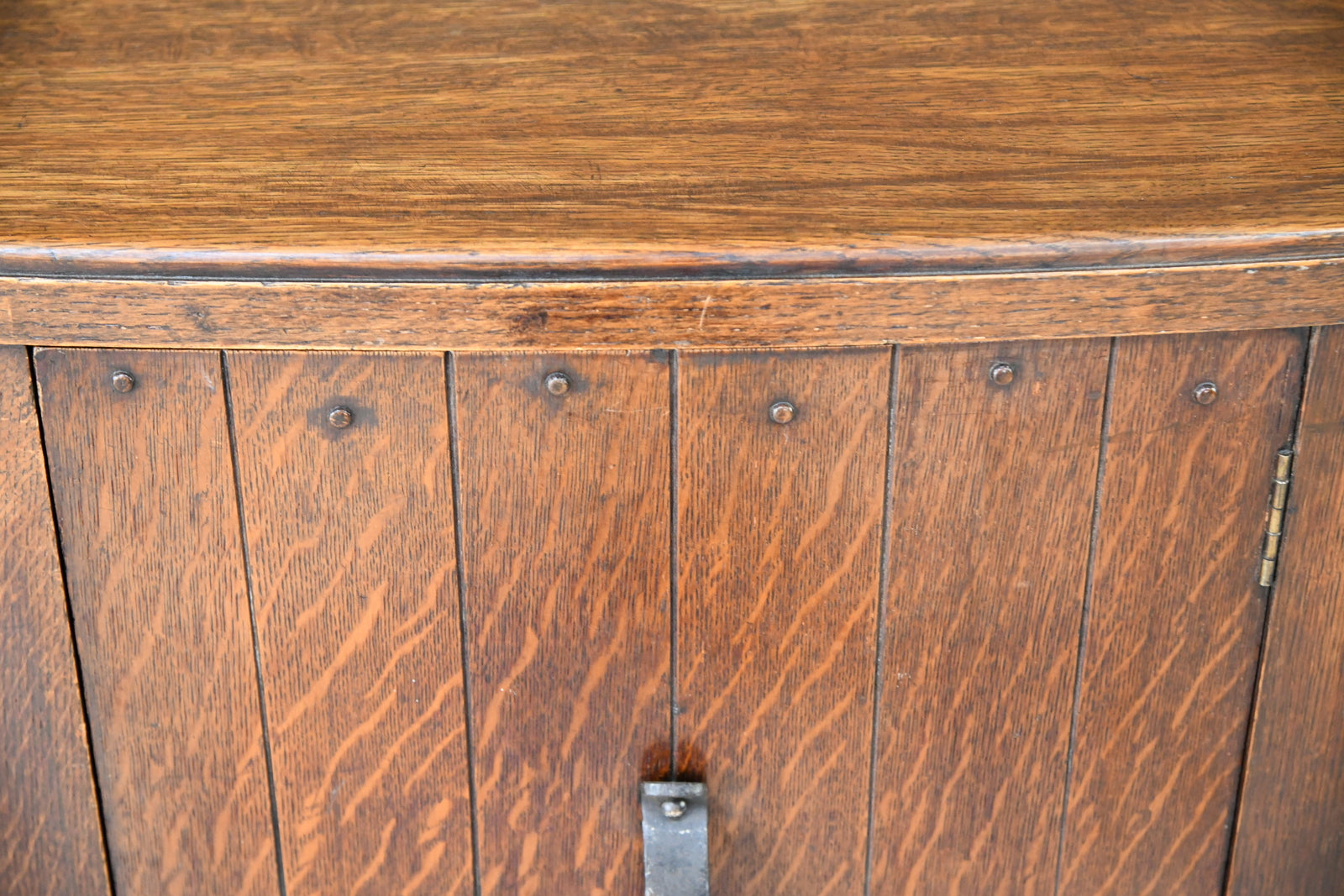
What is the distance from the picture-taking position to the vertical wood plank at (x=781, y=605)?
97cm

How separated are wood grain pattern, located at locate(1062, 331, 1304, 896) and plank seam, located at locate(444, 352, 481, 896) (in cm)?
48

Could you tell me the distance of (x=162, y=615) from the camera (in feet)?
3.34

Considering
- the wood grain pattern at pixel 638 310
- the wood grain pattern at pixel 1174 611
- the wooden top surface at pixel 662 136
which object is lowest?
the wood grain pattern at pixel 1174 611

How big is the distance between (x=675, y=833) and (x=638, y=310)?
1.39ft

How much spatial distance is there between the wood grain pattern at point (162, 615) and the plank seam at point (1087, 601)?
64cm

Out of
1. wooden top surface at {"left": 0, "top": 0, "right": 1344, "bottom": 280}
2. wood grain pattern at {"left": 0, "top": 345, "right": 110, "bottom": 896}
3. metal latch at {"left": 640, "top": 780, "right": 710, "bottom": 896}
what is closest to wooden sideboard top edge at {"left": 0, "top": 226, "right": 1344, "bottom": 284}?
wooden top surface at {"left": 0, "top": 0, "right": 1344, "bottom": 280}

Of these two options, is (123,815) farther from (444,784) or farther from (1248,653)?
(1248,653)

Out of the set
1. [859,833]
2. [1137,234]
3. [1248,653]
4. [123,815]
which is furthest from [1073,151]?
[123,815]

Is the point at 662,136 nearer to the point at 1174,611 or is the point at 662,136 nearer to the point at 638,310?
the point at 638,310

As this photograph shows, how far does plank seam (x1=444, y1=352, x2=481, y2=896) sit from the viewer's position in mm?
958

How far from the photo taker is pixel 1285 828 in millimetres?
1119

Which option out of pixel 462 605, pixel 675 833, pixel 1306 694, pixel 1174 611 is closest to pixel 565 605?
pixel 462 605

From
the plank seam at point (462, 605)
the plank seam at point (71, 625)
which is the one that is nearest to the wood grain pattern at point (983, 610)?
the plank seam at point (462, 605)

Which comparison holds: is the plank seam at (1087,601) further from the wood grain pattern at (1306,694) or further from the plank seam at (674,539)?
the plank seam at (674,539)
